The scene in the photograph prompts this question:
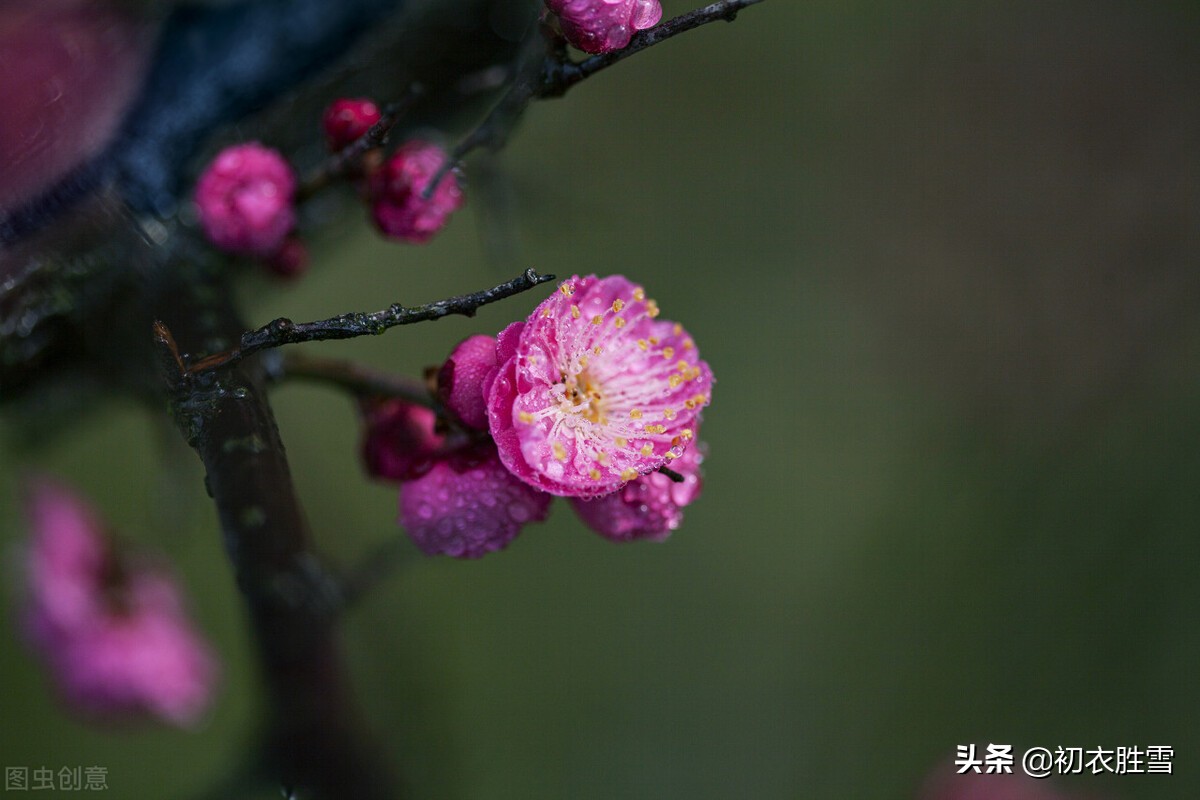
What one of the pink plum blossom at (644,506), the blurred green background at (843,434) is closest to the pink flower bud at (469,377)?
the pink plum blossom at (644,506)

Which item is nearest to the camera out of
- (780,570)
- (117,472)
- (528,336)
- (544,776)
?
(528,336)

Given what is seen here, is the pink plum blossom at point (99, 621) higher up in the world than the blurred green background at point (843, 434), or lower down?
lower down

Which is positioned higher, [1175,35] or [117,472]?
[1175,35]

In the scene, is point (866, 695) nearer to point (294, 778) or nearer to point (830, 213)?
point (830, 213)

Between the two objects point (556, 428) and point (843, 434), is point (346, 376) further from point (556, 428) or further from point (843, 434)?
point (843, 434)

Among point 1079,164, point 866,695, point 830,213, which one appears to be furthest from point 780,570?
point 1079,164

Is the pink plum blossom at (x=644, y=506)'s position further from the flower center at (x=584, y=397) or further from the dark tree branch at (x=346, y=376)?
the dark tree branch at (x=346, y=376)

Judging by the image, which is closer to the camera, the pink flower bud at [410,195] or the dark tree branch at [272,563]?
the dark tree branch at [272,563]
